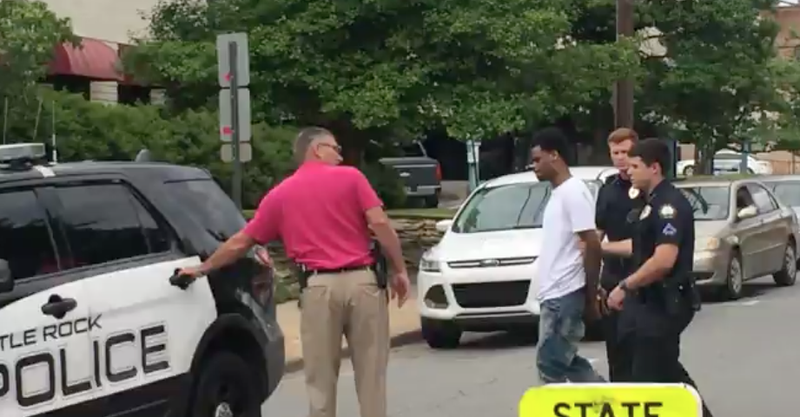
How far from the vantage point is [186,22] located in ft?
67.1

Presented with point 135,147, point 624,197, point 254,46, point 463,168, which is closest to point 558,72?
point 254,46

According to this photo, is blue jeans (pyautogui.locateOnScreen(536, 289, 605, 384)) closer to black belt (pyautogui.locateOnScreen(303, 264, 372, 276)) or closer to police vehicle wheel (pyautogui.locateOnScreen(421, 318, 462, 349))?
black belt (pyautogui.locateOnScreen(303, 264, 372, 276))

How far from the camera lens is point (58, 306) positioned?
6.67 metres

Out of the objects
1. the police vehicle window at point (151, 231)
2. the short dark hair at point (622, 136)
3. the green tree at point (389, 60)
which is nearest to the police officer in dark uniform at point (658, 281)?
the short dark hair at point (622, 136)

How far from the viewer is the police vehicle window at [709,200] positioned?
63.2ft

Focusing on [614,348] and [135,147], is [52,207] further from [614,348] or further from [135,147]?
[135,147]

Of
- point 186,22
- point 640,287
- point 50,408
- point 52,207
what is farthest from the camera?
point 186,22

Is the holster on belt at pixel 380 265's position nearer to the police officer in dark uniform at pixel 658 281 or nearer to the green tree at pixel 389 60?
the police officer in dark uniform at pixel 658 281

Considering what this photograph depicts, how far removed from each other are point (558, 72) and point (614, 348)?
41.6 feet

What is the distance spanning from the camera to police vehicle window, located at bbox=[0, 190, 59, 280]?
669 centimetres

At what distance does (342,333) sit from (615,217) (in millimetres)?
1836

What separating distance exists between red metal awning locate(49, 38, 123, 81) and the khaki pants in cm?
1688

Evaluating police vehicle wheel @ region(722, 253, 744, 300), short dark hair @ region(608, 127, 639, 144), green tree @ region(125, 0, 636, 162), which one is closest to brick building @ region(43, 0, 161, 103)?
green tree @ region(125, 0, 636, 162)

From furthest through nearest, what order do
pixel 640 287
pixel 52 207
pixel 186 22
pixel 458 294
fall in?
1. pixel 186 22
2. pixel 458 294
3. pixel 640 287
4. pixel 52 207
